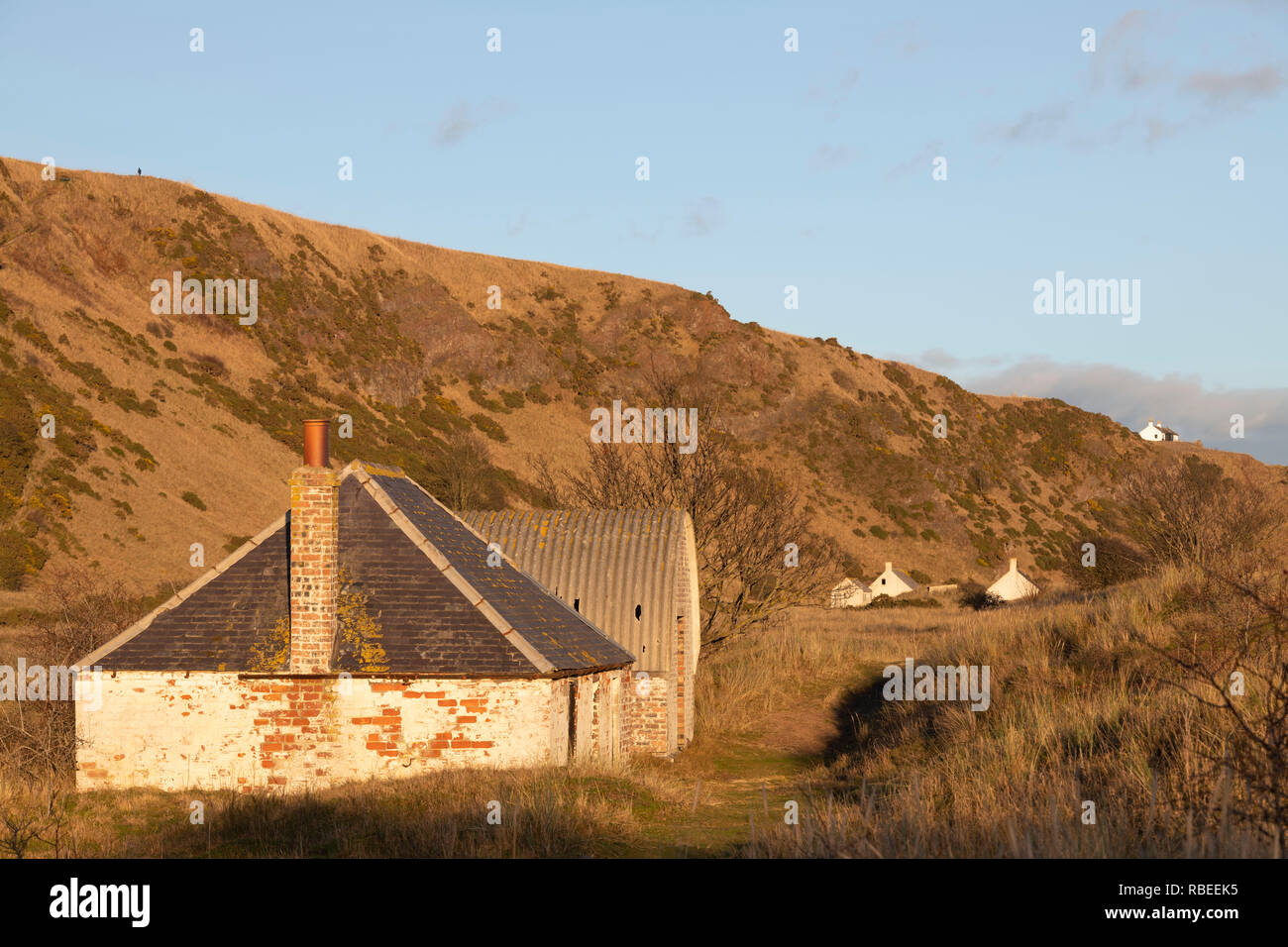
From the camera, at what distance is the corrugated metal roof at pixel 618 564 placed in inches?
866

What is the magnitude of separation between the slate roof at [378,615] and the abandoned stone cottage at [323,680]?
29 millimetres

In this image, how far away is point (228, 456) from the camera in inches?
2261

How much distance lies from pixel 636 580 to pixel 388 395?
187ft

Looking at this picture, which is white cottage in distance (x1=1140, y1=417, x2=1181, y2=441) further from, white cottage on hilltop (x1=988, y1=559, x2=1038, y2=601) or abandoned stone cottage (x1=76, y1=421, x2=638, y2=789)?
abandoned stone cottage (x1=76, y1=421, x2=638, y2=789)

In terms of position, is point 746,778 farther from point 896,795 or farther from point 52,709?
point 52,709

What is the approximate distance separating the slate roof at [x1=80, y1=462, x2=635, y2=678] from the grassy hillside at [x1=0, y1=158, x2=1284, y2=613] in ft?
73.7

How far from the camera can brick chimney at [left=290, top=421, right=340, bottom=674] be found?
16344 millimetres

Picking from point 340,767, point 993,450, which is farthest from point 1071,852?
point 993,450

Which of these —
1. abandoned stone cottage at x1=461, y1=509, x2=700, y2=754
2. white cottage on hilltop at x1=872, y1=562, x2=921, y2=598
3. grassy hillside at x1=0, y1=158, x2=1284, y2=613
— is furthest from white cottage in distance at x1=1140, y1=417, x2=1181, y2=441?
abandoned stone cottage at x1=461, y1=509, x2=700, y2=754

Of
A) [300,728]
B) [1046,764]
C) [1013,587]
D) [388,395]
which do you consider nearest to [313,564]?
[300,728]

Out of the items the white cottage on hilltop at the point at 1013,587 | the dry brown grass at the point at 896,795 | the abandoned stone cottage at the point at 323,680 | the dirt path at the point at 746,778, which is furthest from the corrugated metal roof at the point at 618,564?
the white cottage on hilltop at the point at 1013,587

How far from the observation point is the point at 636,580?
22484 millimetres

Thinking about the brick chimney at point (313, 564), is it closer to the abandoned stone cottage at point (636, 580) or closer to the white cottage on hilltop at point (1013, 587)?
the abandoned stone cottage at point (636, 580)

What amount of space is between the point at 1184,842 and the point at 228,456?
185 ft
